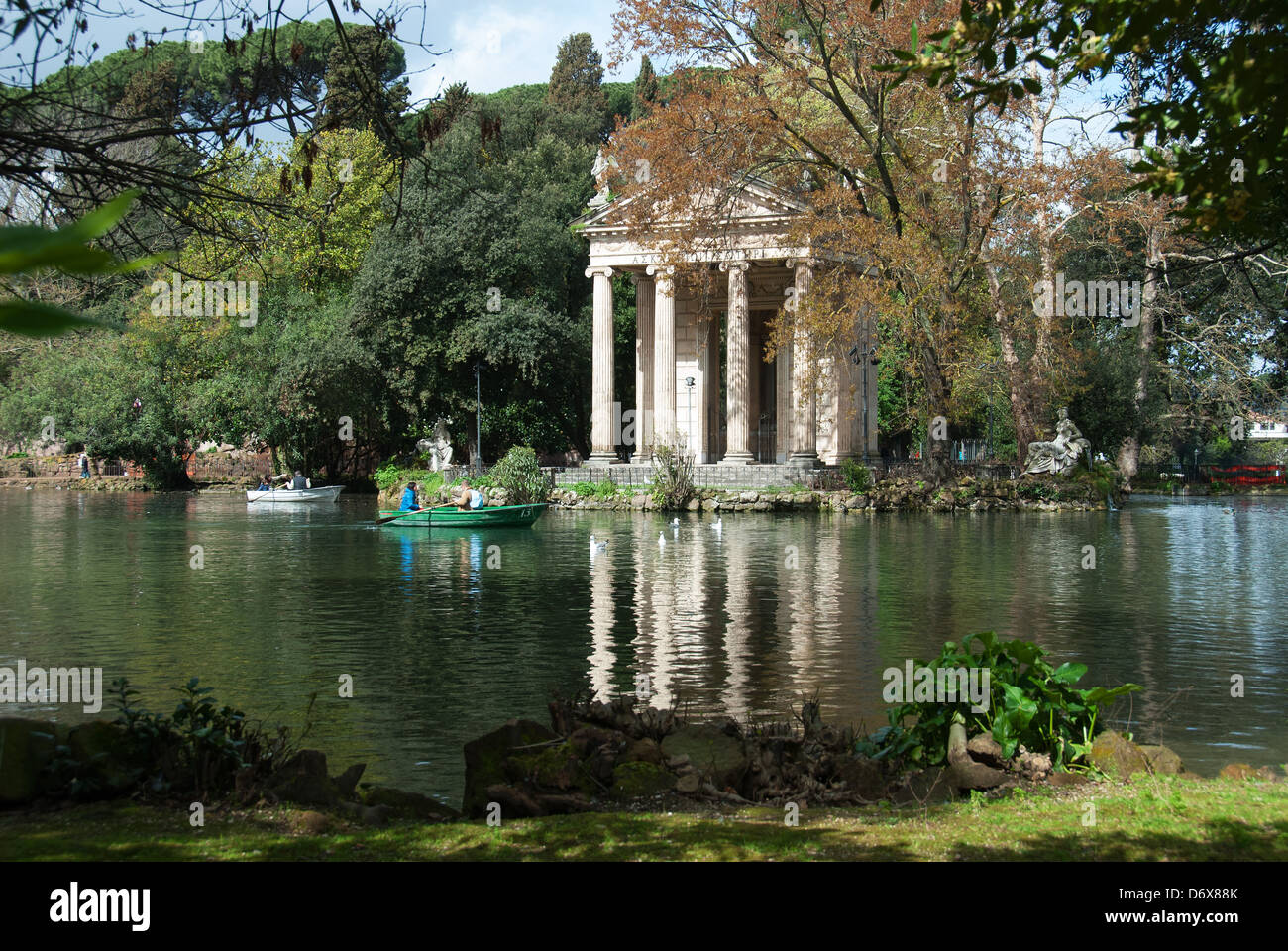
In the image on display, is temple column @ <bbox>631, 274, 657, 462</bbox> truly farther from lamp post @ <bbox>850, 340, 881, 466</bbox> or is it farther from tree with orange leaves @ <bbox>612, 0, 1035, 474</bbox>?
tree with orange leaves @ <bbox>612, 0, 1035, 474</bbox>

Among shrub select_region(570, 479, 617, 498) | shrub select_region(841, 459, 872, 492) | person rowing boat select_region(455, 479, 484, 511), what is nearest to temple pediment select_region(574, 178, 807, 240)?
shrub select_region(570, 479, 617, 498)

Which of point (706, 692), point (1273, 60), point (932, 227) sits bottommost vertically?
point (706, 692)

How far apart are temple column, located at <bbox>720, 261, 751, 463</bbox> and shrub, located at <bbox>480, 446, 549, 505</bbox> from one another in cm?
1043

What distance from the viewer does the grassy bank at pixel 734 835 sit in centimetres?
587

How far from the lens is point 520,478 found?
143 feet

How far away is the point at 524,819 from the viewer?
700 cm

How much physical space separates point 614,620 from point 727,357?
38044 millimetres

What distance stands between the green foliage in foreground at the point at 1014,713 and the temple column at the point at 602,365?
153ft

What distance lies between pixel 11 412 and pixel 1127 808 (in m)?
70.7

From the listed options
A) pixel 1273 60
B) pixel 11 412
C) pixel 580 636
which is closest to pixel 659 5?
pixel 580 636

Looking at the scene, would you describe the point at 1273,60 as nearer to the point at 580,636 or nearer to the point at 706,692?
the point at 706,692

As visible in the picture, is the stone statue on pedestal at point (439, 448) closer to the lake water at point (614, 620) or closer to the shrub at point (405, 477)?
the shrub at point (405, 477)

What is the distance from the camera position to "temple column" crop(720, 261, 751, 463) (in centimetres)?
5253

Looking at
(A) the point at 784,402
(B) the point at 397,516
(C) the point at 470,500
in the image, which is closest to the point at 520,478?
(C) the point at 470,500
